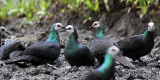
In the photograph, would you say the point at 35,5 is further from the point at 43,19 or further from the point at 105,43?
the point at 105,43

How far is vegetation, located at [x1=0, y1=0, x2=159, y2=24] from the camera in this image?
27.7 feet

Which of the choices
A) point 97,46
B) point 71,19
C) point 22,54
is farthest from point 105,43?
point 71,19

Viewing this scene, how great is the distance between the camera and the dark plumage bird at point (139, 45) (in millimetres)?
6297

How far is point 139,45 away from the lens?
6.34 m

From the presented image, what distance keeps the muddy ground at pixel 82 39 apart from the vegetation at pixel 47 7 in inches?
9.1

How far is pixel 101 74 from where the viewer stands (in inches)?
159

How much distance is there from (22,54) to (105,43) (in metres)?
1.67

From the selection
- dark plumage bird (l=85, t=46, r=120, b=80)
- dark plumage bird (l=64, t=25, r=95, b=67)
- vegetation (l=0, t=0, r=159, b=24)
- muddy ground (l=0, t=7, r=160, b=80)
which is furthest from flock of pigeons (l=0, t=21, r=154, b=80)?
vegetation (l=0, t=0, r=159, b=24)

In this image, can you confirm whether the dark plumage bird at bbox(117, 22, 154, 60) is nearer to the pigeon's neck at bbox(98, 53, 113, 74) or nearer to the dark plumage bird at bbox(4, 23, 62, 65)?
Answer: the dark plumage bird at bbox(4, 23, 62, 65)

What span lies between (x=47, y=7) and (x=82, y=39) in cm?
242

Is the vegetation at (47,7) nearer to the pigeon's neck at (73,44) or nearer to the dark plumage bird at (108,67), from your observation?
the pigeon's neck at (73,44)

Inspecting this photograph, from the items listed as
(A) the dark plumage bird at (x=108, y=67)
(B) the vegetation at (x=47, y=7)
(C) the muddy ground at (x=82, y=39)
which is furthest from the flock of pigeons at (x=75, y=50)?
(B) the vegetation at (x=47, y=7)

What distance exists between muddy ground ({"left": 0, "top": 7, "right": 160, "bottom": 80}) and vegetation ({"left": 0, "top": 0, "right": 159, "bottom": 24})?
23cm

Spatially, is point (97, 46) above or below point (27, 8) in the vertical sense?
below
